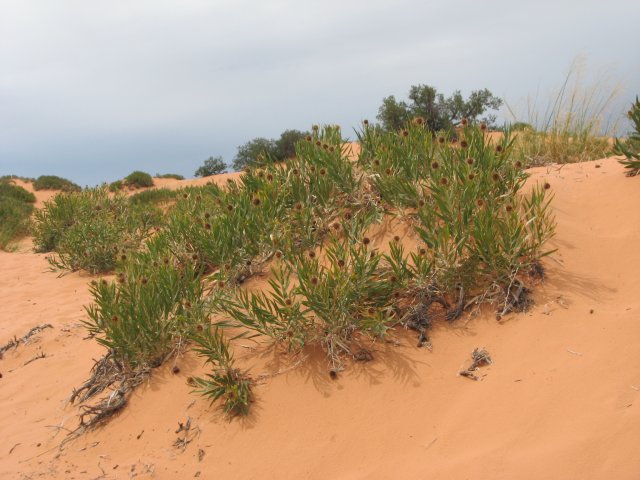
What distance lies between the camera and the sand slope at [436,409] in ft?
7.67

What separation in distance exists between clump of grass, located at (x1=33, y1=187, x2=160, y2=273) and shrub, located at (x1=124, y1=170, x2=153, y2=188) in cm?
1095

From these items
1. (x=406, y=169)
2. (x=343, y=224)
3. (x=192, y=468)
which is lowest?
(x=192, y=468)

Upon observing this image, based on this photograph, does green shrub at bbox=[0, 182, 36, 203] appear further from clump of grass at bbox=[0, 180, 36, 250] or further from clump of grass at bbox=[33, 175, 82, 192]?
clump of grass at bbox=[0, 180, 36, 250]

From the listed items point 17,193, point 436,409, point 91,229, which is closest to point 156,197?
point 17,193

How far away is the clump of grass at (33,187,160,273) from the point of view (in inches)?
299

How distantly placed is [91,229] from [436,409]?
6.45 meters

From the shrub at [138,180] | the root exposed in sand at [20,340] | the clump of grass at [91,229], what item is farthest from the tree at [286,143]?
the root exposed in sand at [20,340]

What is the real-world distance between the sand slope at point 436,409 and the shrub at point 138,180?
1806 cm

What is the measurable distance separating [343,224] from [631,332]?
6.51 ft

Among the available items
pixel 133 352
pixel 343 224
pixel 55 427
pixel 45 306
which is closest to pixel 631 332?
pixel 343 224

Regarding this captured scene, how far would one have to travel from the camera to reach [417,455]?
258 cm

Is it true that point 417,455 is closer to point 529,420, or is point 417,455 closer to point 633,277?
point 529,420

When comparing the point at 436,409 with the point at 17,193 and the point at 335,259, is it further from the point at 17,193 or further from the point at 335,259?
the point at 17,193

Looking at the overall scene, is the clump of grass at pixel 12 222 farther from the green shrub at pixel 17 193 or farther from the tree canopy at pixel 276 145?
the tree canopy at pixel 276 145
